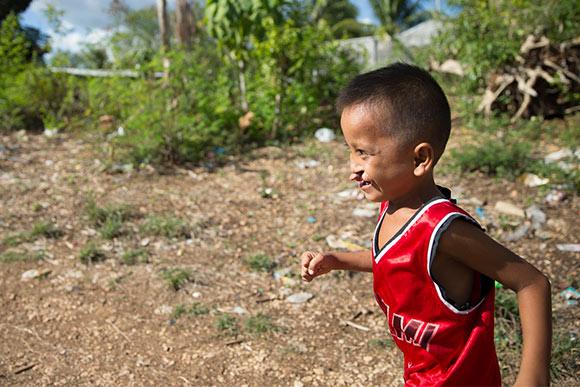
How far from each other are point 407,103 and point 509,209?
2914mm

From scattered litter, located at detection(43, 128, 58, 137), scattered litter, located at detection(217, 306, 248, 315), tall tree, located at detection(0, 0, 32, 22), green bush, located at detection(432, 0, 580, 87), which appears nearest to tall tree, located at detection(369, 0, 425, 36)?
tall tree, located at detection(0, 0, 32, 22)

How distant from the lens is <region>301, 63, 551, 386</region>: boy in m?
1.19

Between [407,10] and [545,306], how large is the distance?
2685 centimetres

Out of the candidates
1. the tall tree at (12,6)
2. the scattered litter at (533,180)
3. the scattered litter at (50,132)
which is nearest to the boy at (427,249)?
the scattered litter at (533,180)

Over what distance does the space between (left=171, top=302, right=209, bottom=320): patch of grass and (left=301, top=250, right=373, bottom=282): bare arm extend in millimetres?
1389

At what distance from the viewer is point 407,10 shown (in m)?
26.0

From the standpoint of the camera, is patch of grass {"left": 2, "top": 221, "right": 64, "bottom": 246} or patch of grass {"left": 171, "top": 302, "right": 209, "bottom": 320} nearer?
patch of grass {"left": 171, "top": 302, "right": 209, "bottom": 320}

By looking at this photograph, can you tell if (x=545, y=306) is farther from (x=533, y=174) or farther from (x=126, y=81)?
(x=126, y=81)

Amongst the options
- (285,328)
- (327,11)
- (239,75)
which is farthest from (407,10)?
(285,328)

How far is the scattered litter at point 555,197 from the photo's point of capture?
3.95 metres

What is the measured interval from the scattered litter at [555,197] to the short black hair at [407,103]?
305 cm

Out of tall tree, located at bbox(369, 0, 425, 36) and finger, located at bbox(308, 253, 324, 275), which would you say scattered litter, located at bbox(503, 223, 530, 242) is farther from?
tall tree, located at bbox(369, 0, 425, 36)

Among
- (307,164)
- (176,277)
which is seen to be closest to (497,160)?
(307,164)

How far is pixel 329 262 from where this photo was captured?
5.13 feet
